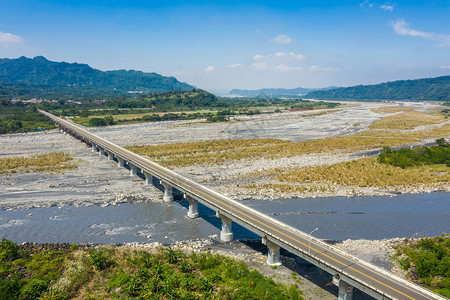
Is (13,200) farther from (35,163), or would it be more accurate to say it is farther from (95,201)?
(35,163)

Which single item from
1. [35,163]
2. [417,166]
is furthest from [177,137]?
[417,166]

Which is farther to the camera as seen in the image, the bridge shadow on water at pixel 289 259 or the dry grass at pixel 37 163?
the dry grass at pixel 37 163

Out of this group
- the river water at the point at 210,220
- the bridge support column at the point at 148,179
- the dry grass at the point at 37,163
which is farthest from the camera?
the dry grass at the point at 37,163

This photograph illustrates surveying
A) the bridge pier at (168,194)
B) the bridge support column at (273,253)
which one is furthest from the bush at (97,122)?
the bridge support column at (273,253)

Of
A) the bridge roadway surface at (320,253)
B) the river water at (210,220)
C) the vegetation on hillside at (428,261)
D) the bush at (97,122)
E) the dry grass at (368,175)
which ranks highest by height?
the bush at (97,122)

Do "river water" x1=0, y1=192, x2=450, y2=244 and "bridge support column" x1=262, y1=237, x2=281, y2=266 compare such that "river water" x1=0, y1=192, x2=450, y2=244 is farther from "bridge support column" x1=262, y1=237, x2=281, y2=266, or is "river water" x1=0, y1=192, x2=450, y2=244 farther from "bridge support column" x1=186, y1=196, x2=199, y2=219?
"bridge support column" x1=262, y1=237, x2=281, y2=266

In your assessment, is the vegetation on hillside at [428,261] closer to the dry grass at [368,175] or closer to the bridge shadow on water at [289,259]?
the bridge shadow on water at [289,259]

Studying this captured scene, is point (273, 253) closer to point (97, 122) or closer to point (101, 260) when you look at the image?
point (101, 260)
